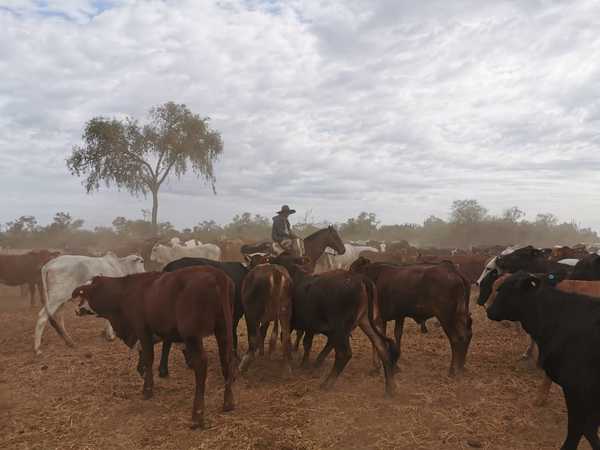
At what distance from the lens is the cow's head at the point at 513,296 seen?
16.4 feet

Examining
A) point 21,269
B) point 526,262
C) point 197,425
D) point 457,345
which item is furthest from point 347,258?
point 197,425

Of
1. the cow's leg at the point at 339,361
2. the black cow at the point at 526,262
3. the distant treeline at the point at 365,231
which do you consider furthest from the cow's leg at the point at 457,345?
the distant treeline at the point at 365,231

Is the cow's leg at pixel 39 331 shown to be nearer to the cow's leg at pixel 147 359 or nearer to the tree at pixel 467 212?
the cow's leg at pixel 147 359

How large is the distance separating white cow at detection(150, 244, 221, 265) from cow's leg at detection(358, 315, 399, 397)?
1363 cm

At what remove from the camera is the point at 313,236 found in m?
14.3

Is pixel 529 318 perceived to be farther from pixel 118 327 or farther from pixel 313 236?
pixel 313 236

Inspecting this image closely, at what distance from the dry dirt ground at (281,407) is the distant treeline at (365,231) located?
25880 millimetres

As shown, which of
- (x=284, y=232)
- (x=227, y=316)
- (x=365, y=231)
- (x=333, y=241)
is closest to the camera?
(x=227, y=316)

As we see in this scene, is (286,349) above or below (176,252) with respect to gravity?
below

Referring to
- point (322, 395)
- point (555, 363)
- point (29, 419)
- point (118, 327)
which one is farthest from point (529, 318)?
point (29, 419)

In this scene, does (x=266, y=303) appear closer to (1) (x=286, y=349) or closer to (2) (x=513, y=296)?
(1) (x=286, y=349)

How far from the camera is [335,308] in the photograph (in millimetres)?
6246

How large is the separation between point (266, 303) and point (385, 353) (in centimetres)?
184

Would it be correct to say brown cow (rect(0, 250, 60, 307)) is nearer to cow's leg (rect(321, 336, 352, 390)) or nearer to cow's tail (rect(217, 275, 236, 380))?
cow's tail (rect(217, 275, 236, 380))
